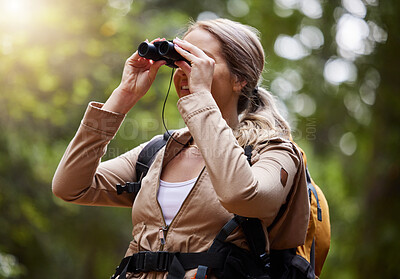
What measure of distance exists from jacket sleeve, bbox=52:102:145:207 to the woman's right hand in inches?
2.5

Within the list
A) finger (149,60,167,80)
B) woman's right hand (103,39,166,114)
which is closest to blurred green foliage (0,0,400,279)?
woman's right hand (103,39,166,114)

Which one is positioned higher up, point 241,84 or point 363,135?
point 241,84

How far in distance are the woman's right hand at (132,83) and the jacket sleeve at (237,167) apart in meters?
0.48

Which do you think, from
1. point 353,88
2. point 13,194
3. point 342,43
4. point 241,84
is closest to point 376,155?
point 353,88

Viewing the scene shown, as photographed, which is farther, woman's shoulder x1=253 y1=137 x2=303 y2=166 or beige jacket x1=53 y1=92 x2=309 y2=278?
woman's shoulder x1=253 y1=137 x2=303 y2=166

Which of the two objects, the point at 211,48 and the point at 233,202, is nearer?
the point at 233,202

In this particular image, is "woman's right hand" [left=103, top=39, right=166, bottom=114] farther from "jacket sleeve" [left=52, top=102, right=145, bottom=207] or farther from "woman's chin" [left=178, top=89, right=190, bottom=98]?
"woman's chin" [left=178, top=89, right=190, bottom=98]

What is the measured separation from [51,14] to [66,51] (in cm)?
67

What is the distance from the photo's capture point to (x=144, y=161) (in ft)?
9.91

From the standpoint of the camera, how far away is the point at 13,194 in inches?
354

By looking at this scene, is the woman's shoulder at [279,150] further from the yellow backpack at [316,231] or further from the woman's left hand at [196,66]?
the woman's left hand at [196,66]

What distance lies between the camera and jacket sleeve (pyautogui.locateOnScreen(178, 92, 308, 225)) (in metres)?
2.36

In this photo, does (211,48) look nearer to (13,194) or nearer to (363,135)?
(13,194)

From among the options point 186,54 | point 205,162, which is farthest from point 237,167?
point 186,54
